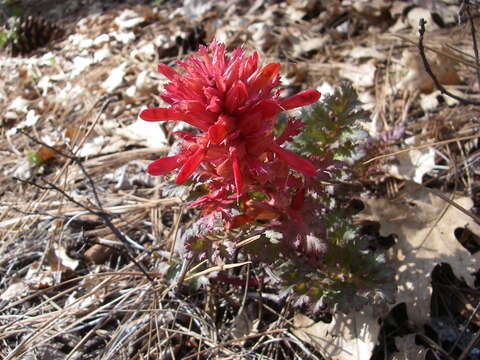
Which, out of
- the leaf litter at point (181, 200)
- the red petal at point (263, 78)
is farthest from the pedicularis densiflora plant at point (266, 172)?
the leaf litter at point (181, 200)

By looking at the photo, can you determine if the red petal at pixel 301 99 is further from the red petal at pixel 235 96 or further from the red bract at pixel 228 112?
the red petal at pixel 235 96

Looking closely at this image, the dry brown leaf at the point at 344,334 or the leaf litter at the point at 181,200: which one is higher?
the leaf litter at the point at 181,200

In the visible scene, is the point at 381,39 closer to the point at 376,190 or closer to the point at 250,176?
the point at 376,190

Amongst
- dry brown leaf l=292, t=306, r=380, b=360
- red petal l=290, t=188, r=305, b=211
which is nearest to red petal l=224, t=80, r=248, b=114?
red petal l=290, t=188, r=305, b=211

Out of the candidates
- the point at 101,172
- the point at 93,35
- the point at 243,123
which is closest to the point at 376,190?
the point at 243,123

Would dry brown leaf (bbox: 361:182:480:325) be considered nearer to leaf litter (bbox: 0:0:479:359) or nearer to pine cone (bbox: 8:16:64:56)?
leaf litter (bbox: 0:0:479:359)

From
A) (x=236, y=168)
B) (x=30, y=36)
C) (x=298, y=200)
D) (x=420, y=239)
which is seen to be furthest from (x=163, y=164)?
(x=30, y=36)

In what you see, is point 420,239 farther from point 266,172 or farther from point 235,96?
point 235,96

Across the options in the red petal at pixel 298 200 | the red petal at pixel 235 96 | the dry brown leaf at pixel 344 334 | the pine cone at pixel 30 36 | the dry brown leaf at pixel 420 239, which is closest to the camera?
the red petal at pixel 235 96
